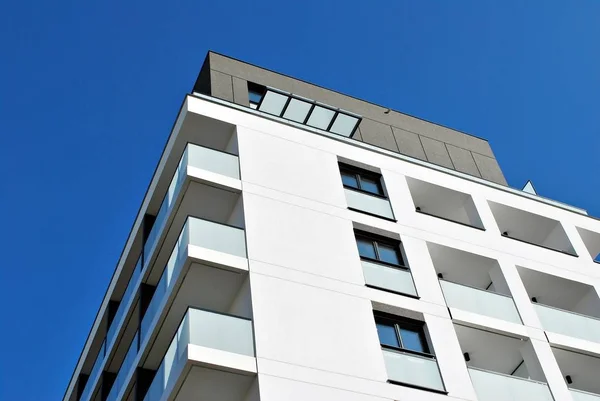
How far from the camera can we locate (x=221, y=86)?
26656 millimetres

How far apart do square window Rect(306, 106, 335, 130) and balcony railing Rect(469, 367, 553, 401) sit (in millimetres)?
9534

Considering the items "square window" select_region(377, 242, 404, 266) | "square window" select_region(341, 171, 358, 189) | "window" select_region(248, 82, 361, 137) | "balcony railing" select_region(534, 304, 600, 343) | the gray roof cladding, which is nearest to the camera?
"square window" select_region(377, 242, 404, 266)

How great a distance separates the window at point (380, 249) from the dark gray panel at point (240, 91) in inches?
251

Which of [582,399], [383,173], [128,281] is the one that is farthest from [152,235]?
[582,399]

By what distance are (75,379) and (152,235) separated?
914cm

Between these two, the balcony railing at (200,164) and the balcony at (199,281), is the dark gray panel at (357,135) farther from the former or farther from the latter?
the balcony at (199,281)

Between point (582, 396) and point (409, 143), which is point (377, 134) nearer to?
point (409, 143)

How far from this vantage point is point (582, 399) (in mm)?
20594

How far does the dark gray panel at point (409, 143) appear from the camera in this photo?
28.1 meters

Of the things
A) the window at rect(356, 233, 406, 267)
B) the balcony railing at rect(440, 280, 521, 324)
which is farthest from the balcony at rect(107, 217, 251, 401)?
the balcony railing at rect(440, 280, 521, 324)

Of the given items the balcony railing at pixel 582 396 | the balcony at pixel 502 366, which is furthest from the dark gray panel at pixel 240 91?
the balcony railing at pixel 582 396

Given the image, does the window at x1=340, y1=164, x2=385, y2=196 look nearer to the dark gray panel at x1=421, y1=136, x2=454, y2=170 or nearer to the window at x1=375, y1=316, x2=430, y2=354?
the dark gray panel at x1=421, y1=136, x2=454, y2=170

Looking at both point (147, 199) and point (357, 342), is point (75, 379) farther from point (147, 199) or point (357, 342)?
point (357, 342)

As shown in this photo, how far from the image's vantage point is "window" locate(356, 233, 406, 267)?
2177cm
